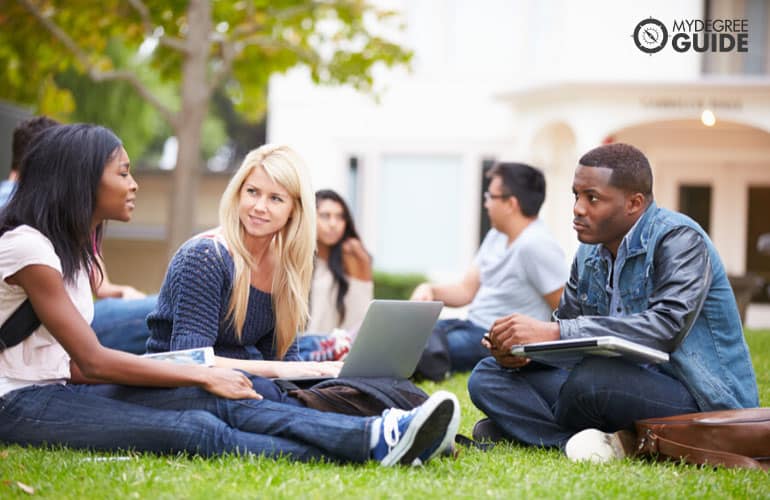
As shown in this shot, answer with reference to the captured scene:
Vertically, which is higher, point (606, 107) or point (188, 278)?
point (606, 107)

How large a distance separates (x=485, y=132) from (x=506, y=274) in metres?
12.7

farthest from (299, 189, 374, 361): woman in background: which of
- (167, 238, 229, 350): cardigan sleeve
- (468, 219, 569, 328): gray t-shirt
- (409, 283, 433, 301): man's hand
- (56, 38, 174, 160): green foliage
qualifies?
(56, 38, 174, 160): green foliage

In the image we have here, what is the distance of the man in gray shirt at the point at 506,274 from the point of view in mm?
7324

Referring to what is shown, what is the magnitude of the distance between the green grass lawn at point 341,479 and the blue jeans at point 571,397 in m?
0.27

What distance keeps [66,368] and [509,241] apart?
4046 mm

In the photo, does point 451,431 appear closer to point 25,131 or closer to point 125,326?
point 125,326

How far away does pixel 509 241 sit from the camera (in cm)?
777

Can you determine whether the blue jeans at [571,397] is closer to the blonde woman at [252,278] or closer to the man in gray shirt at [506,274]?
the blonde woman at [252,278]

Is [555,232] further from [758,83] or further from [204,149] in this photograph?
[204,149]

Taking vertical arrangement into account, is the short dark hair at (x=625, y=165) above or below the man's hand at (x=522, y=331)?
above

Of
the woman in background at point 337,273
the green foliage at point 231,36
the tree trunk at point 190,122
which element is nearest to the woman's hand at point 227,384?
the woman in background at point 337,273

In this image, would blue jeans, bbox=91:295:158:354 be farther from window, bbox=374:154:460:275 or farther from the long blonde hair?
window, bbox=374:154:460:275

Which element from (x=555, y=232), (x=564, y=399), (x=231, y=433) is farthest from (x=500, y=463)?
(x=555, y=232)

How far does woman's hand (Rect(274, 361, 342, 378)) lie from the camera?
15.6ft
